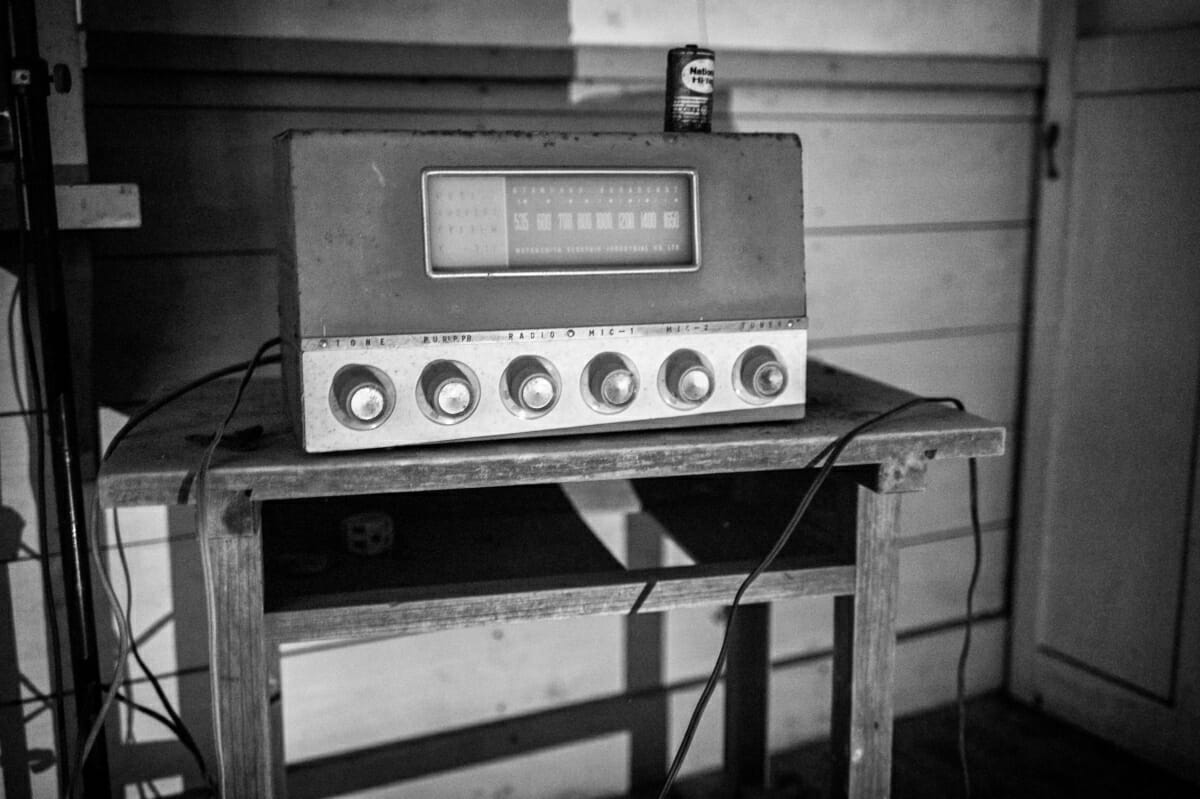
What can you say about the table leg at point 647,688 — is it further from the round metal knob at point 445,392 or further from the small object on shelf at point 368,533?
the round metal knob at point 445,392

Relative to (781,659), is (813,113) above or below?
above

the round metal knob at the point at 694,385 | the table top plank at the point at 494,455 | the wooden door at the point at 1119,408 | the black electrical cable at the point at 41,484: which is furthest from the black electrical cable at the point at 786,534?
the wooden door at the point at 1119,408

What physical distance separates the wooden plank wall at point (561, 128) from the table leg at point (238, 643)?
578 mm

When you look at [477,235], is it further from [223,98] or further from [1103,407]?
[1103,407]

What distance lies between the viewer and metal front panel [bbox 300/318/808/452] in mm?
1060

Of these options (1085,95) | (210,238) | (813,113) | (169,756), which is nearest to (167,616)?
(169,756)

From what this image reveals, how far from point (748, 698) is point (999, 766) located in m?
0.56

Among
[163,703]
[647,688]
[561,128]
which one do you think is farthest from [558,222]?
[647,688]

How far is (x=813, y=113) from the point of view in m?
1.89

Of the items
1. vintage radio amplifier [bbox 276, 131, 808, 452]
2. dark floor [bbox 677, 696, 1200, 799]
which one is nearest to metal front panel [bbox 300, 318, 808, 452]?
vintage radio amplifier [bbox 276, 131, 808, 452]

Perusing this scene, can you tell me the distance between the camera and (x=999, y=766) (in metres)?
1.97

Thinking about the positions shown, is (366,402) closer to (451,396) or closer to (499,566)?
(451,396)

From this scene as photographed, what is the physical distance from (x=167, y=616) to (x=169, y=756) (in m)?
0.20

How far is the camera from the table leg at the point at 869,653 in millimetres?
1234
